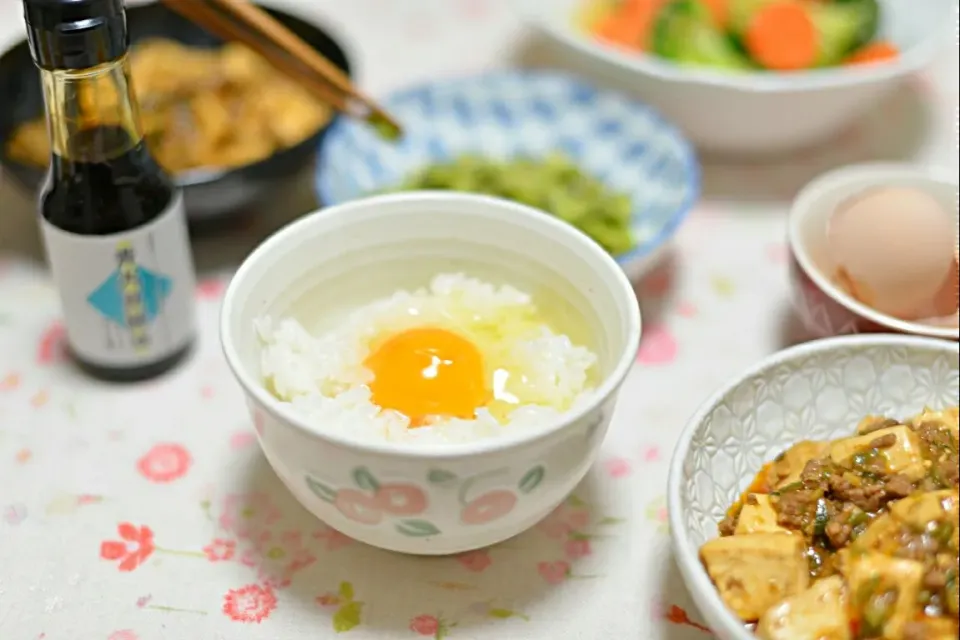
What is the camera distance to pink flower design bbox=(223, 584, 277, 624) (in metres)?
1.13

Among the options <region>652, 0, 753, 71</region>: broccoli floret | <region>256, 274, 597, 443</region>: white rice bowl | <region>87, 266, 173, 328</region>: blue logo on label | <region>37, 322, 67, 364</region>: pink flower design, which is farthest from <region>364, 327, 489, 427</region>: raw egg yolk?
<region>652, 0, 753, 71</region>: broccoli floret

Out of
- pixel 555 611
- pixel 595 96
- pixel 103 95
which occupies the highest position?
pixel 103 95

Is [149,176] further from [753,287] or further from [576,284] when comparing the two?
[753,287]

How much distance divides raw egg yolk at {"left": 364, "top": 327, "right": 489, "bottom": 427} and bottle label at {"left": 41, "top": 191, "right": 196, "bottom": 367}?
329mm

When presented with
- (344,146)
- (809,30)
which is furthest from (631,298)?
(809,30)

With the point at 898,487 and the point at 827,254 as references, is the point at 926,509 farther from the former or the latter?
the point at 827,254

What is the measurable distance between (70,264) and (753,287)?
0.99 m

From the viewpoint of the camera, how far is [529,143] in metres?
1.85

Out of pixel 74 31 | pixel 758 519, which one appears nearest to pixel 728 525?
pixel 758 519

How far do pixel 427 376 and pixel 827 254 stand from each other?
641 mm

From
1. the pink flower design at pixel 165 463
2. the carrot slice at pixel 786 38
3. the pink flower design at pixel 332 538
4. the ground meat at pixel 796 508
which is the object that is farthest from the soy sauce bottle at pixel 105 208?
the carrot slice at pixel 786 38

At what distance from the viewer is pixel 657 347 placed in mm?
1493

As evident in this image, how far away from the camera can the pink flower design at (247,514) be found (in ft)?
4.04

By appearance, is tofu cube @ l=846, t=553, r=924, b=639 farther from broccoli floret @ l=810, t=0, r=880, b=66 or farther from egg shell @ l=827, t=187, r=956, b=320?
broccoli floret @ l=810, t=0, r=880, b=66
